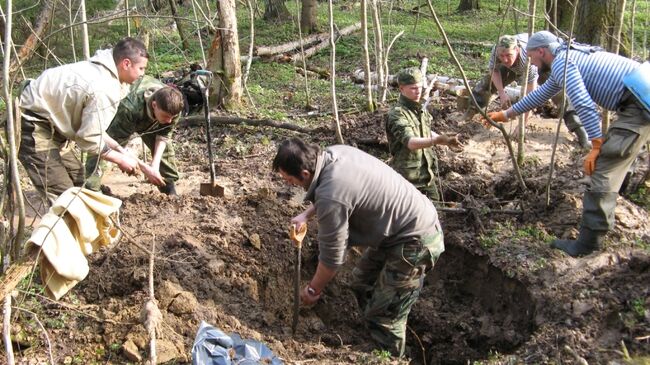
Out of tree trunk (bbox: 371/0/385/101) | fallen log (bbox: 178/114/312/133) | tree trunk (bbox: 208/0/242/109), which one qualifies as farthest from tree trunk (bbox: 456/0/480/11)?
fallen log (bbox: 178/114/312/133)

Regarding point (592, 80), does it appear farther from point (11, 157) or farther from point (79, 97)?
point (11, 157)

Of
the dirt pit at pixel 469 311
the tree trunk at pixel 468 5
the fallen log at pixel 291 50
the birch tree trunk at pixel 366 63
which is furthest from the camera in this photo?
the tree trunk at pixel 468 5

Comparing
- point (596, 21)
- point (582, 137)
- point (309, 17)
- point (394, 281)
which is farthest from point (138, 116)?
point (309, 17)

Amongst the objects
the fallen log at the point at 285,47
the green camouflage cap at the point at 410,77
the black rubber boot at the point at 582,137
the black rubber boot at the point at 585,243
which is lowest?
the fallen log at the point at 285,47

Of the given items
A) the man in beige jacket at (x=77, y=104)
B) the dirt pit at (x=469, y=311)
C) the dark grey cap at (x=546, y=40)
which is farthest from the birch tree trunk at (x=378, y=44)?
the man in beige jacket at (x=77, y=104)

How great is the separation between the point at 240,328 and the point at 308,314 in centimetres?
76

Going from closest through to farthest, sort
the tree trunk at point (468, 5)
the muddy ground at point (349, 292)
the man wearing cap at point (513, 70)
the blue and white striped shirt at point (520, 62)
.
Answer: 1. the muddy ground at point (349, 292)
2. the man wearing cap at point (513, 70)
3. the blue and white striped shirt at point (520, 62)
4. the tree trunk at point (468, 5)

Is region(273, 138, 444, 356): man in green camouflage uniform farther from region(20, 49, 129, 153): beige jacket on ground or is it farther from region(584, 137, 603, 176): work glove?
region(20, 49, 129, 153): beige jacket on ground

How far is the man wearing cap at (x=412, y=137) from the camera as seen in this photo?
16.6 feet

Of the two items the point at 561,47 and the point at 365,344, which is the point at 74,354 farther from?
the point at 561,47

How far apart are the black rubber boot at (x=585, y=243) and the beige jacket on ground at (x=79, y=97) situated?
12.5ft

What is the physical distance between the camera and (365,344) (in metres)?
4.59

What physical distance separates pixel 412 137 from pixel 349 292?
4.87ft

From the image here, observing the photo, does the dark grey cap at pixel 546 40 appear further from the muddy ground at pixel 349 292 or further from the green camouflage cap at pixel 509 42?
the green camouflage cap at pixel 509 42
